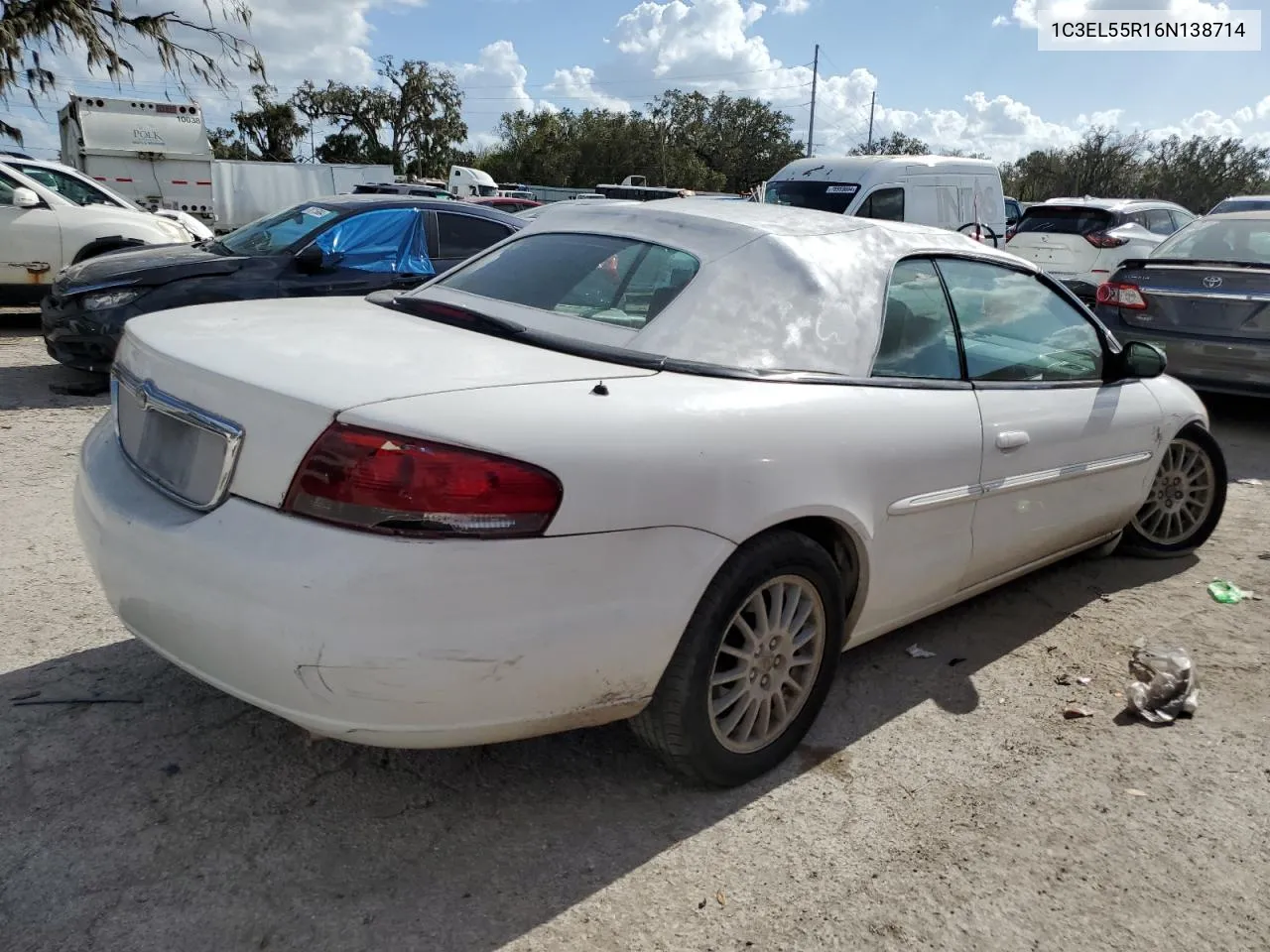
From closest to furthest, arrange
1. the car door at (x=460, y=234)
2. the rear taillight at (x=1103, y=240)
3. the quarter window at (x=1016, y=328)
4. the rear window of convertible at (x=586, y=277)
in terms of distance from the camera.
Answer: the rear window of convertible at (x=586, y=277)
the quarter window at (x=1016, y=328)
the car door at (x=460, y=234)
the rear taillight at (x=1103, y=240)

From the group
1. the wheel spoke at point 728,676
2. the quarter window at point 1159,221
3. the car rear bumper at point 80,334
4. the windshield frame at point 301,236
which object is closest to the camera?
the wheel spoke at point 728,676

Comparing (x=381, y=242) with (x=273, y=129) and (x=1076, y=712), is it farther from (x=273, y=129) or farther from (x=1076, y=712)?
(x=273, y=129)

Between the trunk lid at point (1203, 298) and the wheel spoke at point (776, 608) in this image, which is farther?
the trunk lid at point (1203, 298)

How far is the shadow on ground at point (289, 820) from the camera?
7.13 feet

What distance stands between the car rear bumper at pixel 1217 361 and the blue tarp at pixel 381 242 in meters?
5.67

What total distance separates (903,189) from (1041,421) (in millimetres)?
9191

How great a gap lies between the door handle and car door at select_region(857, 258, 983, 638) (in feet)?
0.40

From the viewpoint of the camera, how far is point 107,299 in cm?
686

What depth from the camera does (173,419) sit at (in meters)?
2.47

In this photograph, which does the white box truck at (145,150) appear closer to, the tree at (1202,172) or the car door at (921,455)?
the car door at (921,455)

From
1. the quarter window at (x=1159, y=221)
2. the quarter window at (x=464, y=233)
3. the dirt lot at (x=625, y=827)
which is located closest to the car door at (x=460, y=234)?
the quarter window at (x=464, y=233)

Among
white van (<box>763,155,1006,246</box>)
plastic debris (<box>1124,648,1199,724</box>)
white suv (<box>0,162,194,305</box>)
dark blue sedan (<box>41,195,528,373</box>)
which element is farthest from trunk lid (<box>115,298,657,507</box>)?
white van (<box>763,155,1006,246</box>)

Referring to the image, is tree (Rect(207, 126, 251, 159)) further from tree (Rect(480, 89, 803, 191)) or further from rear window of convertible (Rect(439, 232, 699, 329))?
rear window of convertible (Rect(439, 232, 699, 329))

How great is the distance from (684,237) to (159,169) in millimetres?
22089
